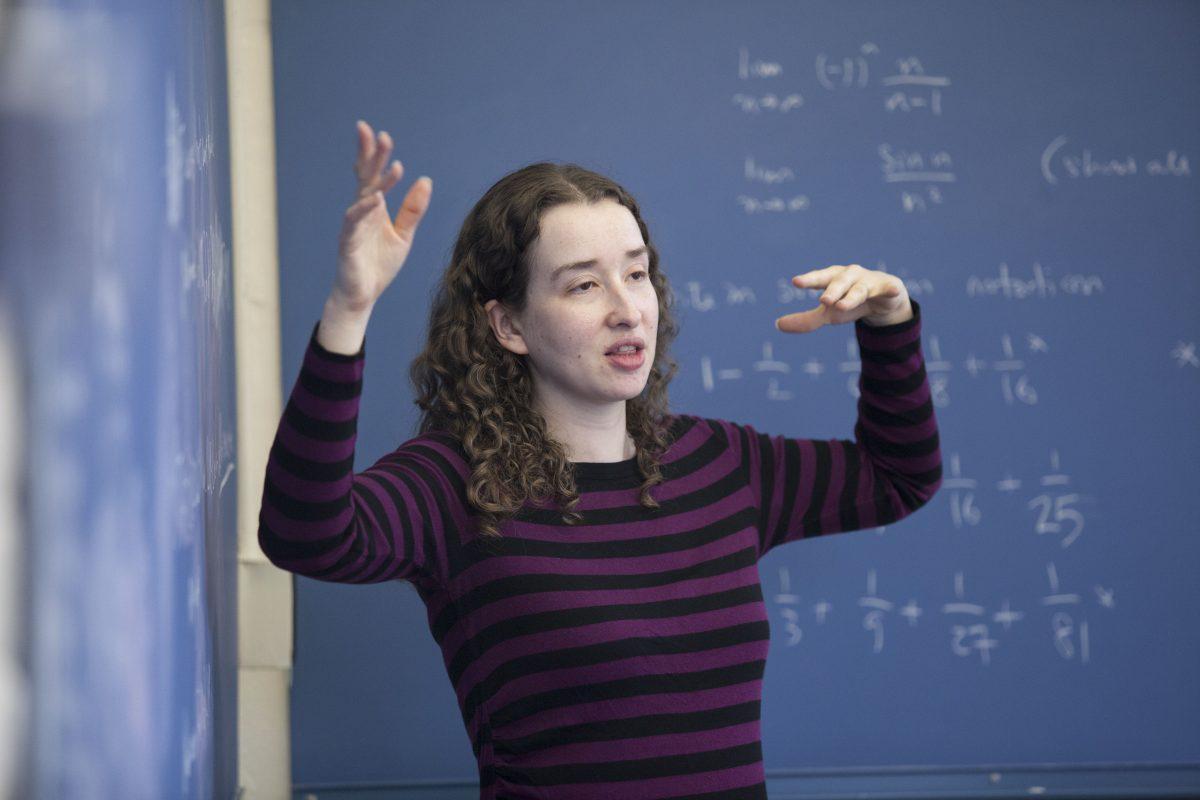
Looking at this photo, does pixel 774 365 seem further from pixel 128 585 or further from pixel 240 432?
pixel 128 585

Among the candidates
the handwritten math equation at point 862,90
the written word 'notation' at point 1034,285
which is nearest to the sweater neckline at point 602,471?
the handwritten math equation at point 862,90

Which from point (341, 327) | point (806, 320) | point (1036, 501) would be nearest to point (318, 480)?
point (341, 327)

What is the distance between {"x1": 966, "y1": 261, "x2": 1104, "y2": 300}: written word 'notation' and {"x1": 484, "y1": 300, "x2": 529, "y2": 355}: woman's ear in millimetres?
1148

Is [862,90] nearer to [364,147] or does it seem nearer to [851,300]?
[851,300]

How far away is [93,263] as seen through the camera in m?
0.66

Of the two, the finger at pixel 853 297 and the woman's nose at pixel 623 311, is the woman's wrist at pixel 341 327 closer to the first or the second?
the woman's nose at pixel 623 311

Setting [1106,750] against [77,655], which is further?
[1106,750]

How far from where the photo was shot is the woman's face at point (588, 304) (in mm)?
1278

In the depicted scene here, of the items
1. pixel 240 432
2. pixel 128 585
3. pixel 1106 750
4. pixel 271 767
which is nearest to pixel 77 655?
pixel 128 585

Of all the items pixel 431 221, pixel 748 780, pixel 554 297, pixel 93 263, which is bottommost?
pixel 748 780

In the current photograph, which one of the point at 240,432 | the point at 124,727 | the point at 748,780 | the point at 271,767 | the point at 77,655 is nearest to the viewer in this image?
the point at 77,655

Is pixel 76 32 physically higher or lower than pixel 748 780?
higher

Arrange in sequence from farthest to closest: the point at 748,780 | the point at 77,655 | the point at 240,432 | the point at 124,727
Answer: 1. the point at 240,432
2. the point at 748,780
3. the point at 124,727
4. the point at 77,655

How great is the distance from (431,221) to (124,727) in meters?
1.45
